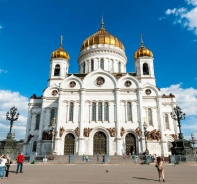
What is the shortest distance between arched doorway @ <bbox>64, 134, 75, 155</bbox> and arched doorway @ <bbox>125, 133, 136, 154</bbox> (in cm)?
826

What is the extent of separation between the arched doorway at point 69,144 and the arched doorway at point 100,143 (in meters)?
3.40

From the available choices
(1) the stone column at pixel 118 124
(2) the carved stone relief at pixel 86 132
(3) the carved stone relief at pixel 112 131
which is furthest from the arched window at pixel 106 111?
(2) the carved stone relief at pixel 86 132

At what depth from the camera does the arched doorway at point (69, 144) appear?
28.5 m

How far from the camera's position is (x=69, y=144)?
28.8 m

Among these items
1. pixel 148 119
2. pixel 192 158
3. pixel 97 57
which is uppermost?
pixel 97 57

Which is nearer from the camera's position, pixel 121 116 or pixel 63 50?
pixel 121 116

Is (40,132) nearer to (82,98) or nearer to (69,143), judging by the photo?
(69,143)

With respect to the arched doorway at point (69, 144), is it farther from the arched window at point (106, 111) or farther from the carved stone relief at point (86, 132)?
the arched window at point (106, 111)

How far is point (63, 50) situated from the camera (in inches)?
1475

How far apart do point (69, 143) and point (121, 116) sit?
361 inches

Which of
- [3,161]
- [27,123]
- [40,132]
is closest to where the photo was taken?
[3,161]

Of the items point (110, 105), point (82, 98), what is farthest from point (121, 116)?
point (82, 98)

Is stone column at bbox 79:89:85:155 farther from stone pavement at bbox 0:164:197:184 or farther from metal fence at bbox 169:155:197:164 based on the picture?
stone pavement at bbox 0:164:197:184

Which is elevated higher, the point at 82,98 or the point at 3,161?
the point at 82,98
